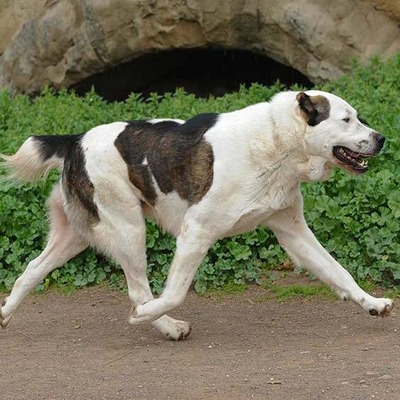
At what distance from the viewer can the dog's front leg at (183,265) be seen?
22.1 feet

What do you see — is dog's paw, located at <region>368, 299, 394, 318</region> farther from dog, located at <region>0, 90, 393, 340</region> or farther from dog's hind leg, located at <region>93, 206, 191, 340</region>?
dog's hind leg, located at <region>93, 206, 191, 340</region>

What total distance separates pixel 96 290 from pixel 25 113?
3730 millimetres

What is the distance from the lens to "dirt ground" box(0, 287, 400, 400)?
598 centimetres

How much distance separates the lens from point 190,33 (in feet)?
42.0

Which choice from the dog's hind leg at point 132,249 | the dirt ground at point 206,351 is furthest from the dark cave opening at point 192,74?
the dog's hind leg at point 132,249

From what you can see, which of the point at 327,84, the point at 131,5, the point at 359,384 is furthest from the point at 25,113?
the point at 359,384

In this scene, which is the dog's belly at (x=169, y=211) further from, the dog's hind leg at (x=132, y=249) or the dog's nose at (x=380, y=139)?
the dog's nose at (x=380, y=139)

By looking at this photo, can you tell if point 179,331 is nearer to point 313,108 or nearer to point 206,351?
point 206,351

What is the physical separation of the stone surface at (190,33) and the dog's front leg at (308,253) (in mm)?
5360

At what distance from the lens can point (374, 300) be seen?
6.88 m

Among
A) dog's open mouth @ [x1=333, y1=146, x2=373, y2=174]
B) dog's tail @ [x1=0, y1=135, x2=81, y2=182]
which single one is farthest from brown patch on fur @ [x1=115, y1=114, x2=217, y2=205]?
dog's open mouth @ [x1=333, y1=146, x2=373, y2=174]

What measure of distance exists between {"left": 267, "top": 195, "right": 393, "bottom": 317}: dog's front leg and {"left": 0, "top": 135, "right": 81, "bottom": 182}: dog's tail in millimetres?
1443

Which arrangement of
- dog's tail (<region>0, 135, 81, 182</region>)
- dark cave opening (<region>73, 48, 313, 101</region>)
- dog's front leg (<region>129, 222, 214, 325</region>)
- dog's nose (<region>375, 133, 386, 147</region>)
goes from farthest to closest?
1. dark cave opening (<region>73, 48, 313, 101</region>)
2. dog's tail (<region>0, 135, 81, 182</region>)
3. dog's front leg (<region>129, 222, 214, 325</region>)
4. dog's nose (<region>375, 133, 386, 147</region>)

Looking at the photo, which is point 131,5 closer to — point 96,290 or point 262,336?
point 96,290
